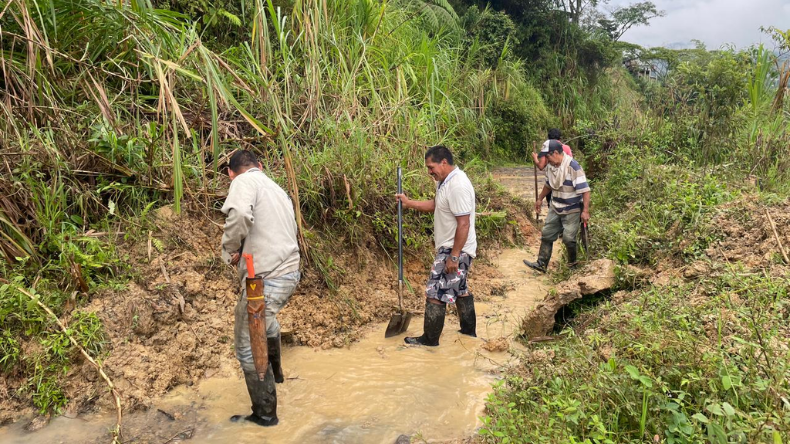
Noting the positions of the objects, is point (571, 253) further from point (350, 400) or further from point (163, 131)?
point (163, 131)

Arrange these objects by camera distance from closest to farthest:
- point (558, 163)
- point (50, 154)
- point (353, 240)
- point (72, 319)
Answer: point (72, 319) → point (50, 154) → point (353, 240) → point (558, 163)

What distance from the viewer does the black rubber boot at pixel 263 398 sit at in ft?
10.1

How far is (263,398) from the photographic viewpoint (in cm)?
308

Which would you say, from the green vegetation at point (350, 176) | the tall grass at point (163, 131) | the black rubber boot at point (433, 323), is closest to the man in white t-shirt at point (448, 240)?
the black rubber boot at point (433, 323)

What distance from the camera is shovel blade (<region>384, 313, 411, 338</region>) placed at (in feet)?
14.1

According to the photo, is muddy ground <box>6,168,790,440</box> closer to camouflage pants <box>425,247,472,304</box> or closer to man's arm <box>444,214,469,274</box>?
camouflage pants <box>425,247,472,304</box>

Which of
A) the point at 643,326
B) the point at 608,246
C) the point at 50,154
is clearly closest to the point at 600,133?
the point at 608,246

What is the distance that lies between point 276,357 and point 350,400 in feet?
1.91

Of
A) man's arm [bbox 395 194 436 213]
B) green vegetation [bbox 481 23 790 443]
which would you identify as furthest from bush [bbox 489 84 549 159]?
man's arm [bbox 395 194 436 213]

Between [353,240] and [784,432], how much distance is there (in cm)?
356

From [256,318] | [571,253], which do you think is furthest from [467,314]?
[571,253]

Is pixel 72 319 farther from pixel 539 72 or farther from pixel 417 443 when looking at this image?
pixel 539 72

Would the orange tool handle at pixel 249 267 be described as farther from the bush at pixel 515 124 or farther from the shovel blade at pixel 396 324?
the bush at pixel 515 124

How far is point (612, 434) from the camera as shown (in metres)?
2.30
